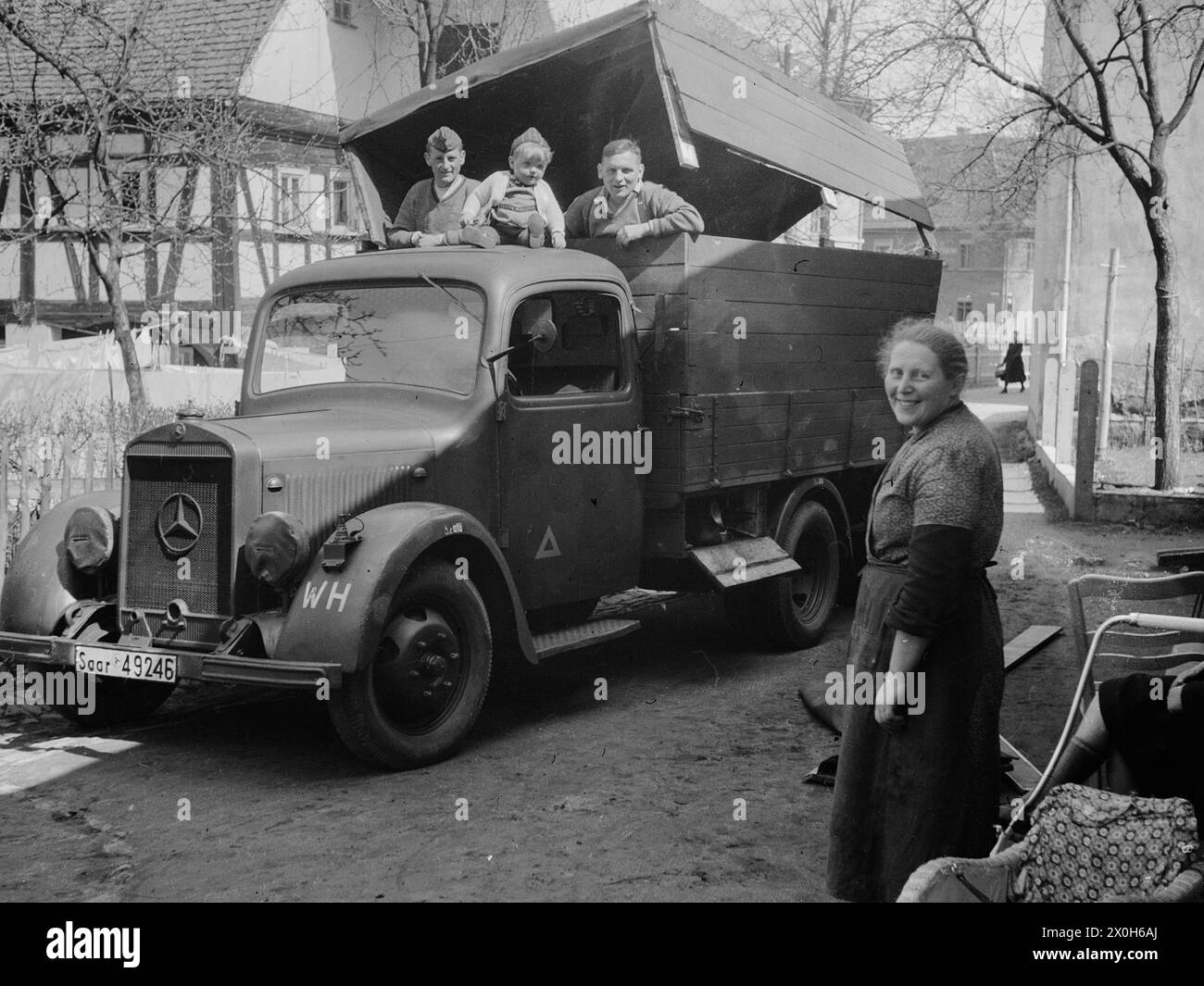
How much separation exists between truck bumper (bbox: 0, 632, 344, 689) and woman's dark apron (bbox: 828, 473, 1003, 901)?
214 centimetres

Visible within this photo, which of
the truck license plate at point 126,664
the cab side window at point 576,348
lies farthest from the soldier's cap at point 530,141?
the truck license plate at point 126,664

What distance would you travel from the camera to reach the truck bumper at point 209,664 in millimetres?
5160

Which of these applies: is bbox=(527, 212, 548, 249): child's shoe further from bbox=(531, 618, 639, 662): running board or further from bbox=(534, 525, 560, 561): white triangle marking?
bbox=(531, 618, 639, 662): running board

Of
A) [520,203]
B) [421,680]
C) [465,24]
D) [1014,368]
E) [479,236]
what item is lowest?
[421,680]

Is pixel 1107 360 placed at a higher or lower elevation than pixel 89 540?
higher

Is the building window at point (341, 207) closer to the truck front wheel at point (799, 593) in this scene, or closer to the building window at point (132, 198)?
the building window at point (132, 198)

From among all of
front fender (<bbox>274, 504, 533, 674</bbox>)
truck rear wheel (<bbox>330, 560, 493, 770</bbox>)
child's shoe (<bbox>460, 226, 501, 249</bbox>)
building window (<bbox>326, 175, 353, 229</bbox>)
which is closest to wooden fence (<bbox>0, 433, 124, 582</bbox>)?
child's shoe (<bbox>460, 226, 501, 249</bbox>)

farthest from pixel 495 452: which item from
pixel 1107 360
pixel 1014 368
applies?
pixel 1014 368

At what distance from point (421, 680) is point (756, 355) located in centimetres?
298

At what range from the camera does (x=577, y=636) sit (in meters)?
6.60

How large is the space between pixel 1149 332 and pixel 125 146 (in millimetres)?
15986

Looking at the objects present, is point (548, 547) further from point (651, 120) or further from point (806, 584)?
point (651, 120)

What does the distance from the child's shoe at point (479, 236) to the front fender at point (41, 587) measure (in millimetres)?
2152
